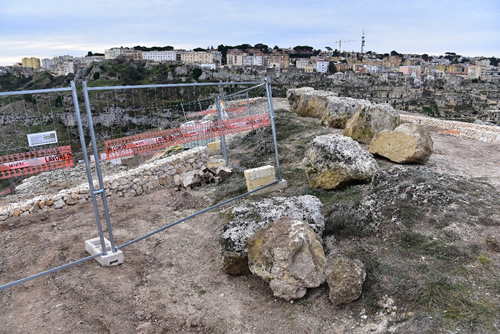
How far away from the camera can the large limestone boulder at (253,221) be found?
4.91 meters

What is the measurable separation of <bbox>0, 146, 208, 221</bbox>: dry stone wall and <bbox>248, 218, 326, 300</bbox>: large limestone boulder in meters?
5.58

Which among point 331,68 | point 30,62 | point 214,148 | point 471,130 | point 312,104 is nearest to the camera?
point 214,148

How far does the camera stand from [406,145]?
28.1 ft

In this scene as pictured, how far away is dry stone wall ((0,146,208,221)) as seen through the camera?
7.82m

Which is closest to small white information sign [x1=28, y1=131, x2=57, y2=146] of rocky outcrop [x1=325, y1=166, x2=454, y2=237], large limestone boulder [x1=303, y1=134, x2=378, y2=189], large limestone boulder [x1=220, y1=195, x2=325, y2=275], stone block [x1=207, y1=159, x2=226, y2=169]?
large limestone boulder [x1=220, y1=195, x2=325, y2=275]

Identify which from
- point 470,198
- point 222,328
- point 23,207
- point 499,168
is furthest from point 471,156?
point 23,207

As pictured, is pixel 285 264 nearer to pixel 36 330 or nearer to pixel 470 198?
pixel 36 330

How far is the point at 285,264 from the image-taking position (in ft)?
14.1

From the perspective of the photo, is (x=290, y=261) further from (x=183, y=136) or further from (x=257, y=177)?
(x=183, y=136)

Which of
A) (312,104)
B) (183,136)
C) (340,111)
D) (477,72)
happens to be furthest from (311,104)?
(477,72)

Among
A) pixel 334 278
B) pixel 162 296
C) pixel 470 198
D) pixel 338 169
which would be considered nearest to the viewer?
pixel 334 278

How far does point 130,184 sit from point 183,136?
1.89 meters

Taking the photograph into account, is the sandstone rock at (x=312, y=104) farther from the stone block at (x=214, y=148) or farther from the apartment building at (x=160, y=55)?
the apartment building at (x=160, y=55)

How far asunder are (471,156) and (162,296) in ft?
33.5
